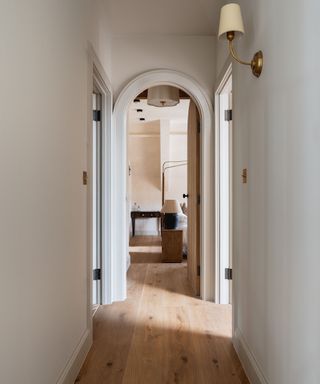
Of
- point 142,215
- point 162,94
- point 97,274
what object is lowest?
point 97,274

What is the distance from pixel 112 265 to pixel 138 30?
2.32 metres

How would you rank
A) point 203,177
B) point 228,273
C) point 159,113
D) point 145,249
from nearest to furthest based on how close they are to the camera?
point 228,273, point 203,177, point 145,249, point 159,113

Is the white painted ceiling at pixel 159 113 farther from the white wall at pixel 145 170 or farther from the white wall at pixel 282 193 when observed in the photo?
the white wall at pixel 282 193

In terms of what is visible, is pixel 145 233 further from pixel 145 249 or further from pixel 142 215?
pixel 145 249

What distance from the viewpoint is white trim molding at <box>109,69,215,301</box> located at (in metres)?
3.30

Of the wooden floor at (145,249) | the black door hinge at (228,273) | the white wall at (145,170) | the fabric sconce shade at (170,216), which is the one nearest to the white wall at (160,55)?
the black door hinge at (228,273)

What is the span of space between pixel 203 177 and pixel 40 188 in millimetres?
2144

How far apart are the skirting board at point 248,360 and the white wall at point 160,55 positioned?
2417 mm

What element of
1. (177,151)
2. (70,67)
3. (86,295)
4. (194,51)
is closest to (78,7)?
(70,67)

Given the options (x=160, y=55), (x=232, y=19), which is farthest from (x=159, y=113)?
(x=232, y=19)

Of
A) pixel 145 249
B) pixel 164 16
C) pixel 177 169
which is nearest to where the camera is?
pixel 164 16

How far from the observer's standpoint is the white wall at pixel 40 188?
3.80 feet

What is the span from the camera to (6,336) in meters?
1.14

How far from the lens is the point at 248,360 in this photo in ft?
6.29
